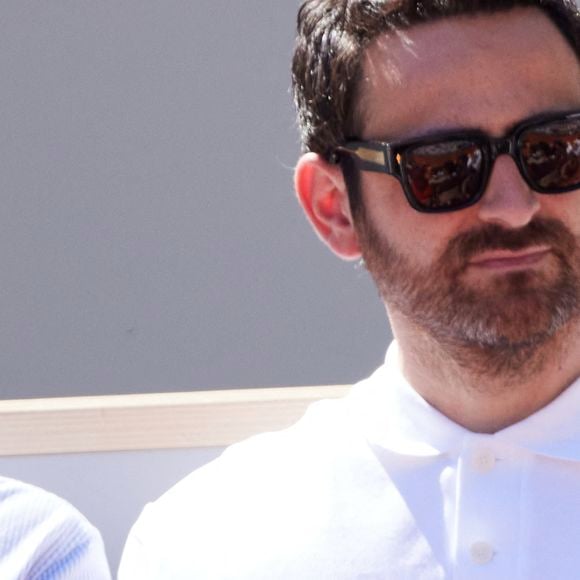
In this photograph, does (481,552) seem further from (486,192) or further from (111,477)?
(111,477)

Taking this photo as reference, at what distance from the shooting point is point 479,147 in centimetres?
192

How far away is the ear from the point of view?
222cm

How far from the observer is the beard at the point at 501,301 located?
1857mm

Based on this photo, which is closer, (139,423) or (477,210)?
(477,210)

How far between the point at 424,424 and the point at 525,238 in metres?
0.34

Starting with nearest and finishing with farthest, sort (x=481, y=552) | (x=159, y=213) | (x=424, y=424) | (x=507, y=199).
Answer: (x=481, y=552) < (x=507, y=199) < (x=424, y=424) < (x=159, y=213)

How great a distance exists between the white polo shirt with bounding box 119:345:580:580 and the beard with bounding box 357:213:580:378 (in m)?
0.11

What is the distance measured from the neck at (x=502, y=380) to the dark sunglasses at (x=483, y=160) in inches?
8.6

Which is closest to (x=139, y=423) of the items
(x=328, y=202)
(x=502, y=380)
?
(x=328, y=202)

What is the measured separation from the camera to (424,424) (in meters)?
1.99

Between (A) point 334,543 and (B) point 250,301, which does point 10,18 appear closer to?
(B) point 250,301

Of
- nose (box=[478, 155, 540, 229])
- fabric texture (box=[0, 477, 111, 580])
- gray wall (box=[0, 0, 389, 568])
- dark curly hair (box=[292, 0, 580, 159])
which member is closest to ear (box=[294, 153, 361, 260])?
dark curly hair (box=[292, 0, 580, 159])

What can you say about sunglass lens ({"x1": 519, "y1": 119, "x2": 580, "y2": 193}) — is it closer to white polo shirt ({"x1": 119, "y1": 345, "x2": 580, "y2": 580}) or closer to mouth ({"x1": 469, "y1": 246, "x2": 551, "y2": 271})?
mouth ({"x1": 469, "y1": 246, "x2": 551, "y2": 271})

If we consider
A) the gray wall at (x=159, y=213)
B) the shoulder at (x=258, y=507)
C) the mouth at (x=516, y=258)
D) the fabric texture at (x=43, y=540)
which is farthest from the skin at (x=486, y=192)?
the gray wall at (x=159, y=213)
